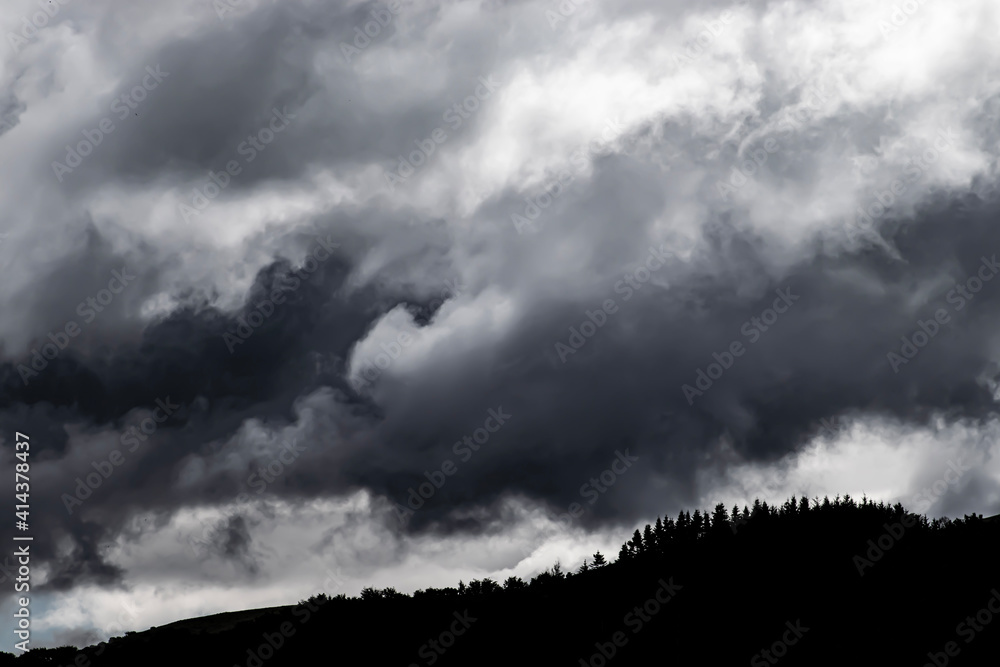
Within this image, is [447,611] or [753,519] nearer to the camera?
[447,611]

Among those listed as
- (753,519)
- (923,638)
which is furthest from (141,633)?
(923,638)

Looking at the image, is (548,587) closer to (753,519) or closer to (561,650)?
(561,650)

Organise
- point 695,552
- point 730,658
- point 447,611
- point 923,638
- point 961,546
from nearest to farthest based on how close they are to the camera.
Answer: point 923,638 < point 730,658 < point 961,546 < point 447,611 < point 695,552

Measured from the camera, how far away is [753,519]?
→ 152 metres

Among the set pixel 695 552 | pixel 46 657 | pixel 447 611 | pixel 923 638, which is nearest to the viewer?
pixel 923 638

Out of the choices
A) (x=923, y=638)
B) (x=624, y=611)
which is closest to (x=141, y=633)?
(x=624, y=611)

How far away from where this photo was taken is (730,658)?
107 m

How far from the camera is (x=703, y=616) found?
11438 centimetres

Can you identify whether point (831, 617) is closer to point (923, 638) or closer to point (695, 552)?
point (923, 638)

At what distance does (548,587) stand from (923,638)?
53.4m

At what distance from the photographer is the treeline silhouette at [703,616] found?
103375 mm

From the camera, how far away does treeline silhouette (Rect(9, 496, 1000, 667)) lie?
4070 inches

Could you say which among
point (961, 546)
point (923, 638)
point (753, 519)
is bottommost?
point (923, 638)

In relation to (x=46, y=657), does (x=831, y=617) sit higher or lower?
lower
